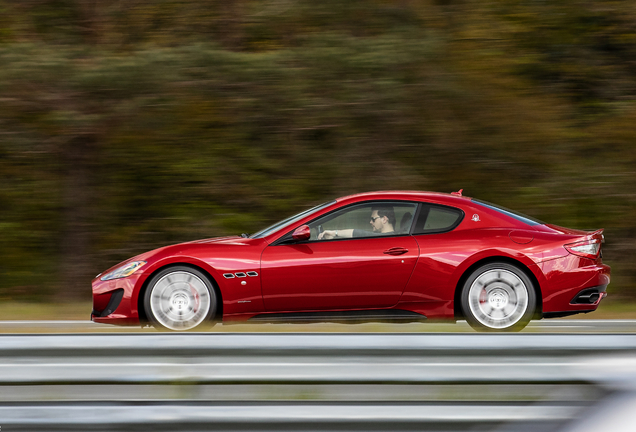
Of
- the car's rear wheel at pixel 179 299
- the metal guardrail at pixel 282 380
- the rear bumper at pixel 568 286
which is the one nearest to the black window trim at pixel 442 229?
the rear bumper at pixel 568 286

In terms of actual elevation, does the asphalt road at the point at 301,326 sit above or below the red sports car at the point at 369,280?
below

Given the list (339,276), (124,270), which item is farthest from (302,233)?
(124,270)

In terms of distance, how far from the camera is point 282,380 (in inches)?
114

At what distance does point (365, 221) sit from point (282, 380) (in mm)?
3528

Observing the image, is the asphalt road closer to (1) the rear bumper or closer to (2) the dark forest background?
(1) the rear bumper

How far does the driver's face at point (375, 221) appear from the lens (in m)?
6.30

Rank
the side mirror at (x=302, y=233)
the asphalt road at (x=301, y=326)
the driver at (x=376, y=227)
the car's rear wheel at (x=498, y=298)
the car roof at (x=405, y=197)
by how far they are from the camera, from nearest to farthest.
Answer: the car's rear wheel at (x=498, y=298)
the side mirror at (x=302, y=233)
the driver at (x=376, y=227)
the car roof at (x=405, y=197)
the asphalt road at (x=301, y=326)

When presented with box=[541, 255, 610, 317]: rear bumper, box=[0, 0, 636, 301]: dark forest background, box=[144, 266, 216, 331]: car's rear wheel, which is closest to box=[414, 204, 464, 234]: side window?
box=[541, 255, 610, 317]: rear bumper

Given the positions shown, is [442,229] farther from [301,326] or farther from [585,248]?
[301,326]

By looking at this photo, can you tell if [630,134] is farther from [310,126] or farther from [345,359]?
[345,359]

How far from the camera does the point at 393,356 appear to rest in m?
2.87

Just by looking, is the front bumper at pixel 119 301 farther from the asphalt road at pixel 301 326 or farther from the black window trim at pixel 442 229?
the black window trim at pixel 442 229

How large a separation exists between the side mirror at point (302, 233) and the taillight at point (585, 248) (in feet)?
6.85

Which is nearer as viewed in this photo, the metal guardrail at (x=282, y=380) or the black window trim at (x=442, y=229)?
the metal guardrail at (x=282, y=380)
